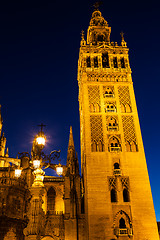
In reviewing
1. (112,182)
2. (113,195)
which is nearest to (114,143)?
(112,182)

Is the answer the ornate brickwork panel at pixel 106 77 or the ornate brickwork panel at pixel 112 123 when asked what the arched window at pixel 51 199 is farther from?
the ornate brickwork panel at pixel 106 77

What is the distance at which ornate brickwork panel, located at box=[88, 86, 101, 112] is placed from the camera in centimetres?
3250

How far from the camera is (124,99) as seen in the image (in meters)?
33.4

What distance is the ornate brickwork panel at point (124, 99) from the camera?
32781mm

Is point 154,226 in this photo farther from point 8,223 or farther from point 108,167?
point 8,223

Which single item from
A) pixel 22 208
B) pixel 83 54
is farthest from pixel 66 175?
pixel 83 54

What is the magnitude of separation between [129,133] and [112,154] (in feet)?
11.5

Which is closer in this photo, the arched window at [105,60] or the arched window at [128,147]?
the arched window at [128,147]

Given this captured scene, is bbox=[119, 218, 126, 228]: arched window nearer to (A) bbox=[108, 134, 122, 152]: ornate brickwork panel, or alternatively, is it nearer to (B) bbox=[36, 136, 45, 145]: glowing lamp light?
(A) bbox=[108, 134, 122, 152]: ornate brickwork panel

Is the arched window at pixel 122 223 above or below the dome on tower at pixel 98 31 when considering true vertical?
below

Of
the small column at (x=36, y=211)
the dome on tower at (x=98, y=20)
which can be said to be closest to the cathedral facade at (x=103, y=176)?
the small column at (x=36, y=211)

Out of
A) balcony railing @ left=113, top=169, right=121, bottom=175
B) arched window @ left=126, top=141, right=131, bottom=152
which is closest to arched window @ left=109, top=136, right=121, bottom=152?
arched window @ left=126, top=141, right=131, bottom=152

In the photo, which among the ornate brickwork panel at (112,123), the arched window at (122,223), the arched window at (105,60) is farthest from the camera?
the arched window at (105,60)

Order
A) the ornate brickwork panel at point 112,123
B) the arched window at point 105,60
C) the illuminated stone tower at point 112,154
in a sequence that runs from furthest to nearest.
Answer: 1. the arched window at point 105,60
2. the ornate brickwork panel at point 112,123
3. the illuminated stone tower at point 112,154
